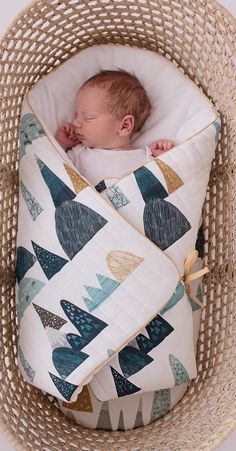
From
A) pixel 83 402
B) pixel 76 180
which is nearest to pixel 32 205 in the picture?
pixel 76 180

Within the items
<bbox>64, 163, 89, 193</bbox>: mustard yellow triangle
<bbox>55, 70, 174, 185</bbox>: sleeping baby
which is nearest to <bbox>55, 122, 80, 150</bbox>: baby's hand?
<bbox>55, 70, 174, 185</bbox>: sleeping baby

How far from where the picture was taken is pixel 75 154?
1.58 metres

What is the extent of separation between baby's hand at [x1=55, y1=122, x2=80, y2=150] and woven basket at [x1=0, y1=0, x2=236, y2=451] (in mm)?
117

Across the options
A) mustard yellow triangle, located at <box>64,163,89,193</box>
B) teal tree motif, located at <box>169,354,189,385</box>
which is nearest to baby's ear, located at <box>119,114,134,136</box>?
mustard yellow triangle, located at <box>64,163,89,193</box>

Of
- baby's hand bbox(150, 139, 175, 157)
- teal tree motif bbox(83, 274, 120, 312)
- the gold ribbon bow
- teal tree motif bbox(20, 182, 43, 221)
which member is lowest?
the gold ribbon bow

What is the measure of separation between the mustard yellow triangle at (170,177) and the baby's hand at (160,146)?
0.16 metres

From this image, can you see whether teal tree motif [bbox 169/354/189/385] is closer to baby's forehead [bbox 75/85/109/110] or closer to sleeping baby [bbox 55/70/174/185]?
sleeping baby [bbox 55/70/174/185]

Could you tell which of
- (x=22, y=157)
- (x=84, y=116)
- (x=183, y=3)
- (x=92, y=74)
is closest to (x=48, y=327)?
(x=22, y=157)

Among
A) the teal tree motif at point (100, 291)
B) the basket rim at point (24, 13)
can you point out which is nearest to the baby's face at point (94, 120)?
the basket rim at point (24, 13)

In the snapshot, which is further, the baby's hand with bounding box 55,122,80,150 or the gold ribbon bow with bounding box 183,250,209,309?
the baby's hand with bounding box 55,122,80,150

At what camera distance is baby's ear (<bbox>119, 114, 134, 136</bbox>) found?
157 cm

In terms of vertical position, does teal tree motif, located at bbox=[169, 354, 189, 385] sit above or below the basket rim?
below

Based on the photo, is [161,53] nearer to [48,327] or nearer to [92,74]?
[92,74]

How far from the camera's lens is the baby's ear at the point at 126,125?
1571 mm
